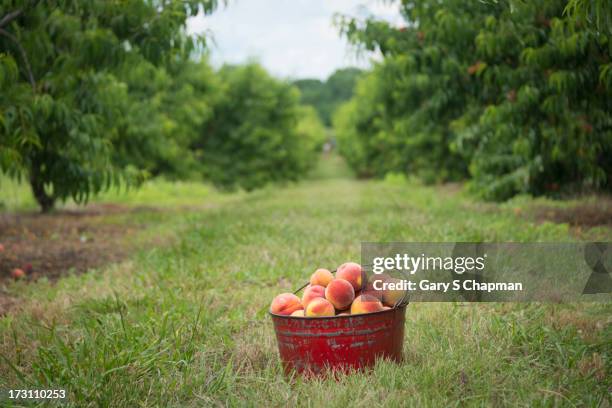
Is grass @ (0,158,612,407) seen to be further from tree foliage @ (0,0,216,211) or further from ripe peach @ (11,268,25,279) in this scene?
tree foliage @ (0,0,216,211)

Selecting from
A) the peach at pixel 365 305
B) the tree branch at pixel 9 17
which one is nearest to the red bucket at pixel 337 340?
the peach at pixel 365 305

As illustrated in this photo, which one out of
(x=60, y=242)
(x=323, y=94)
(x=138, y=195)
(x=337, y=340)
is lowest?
(x=138, y=195)

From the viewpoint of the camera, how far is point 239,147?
31203 millimetres

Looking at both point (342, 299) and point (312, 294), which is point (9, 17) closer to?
point (312, 294)

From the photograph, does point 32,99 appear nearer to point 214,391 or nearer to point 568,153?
point 214,391

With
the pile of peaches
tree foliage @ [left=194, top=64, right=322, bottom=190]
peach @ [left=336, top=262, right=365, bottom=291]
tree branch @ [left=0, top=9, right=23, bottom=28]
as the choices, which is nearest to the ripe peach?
tree branch @ [left=0, top=9, right=23, bottom=28]

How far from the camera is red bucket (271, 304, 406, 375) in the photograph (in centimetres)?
289

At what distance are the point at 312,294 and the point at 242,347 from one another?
629 mm

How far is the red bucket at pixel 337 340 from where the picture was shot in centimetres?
289

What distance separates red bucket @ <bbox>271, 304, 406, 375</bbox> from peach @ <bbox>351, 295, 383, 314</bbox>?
0.23 feet

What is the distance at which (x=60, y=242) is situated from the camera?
337 inches

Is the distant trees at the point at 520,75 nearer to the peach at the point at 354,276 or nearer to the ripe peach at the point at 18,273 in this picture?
the peach at the point at 354,276

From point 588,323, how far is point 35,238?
25.5 feet

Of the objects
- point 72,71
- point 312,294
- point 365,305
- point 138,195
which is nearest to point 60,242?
point 72,71
